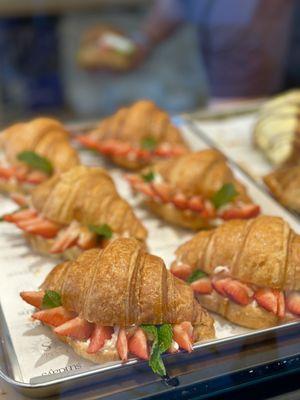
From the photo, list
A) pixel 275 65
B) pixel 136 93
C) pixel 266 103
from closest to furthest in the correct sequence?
pixel 266 103
pixel 275 65
pixel 136 93

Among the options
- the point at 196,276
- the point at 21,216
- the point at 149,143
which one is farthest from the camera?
the point at 149,143

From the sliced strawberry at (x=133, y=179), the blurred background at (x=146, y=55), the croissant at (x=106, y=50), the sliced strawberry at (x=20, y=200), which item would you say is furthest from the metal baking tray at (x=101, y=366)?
the croissant at (x=106, y=50)

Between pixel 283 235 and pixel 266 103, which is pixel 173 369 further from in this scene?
pixel 266 103

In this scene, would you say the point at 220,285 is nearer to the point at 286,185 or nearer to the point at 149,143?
the point at 286,185

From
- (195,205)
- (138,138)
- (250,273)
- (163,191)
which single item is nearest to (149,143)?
(138,138)

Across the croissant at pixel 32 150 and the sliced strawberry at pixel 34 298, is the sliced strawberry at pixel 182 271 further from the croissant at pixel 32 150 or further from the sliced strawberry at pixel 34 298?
the croissant at pixel 32 150

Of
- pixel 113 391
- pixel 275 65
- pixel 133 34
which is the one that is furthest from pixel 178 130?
pixel 113 391
